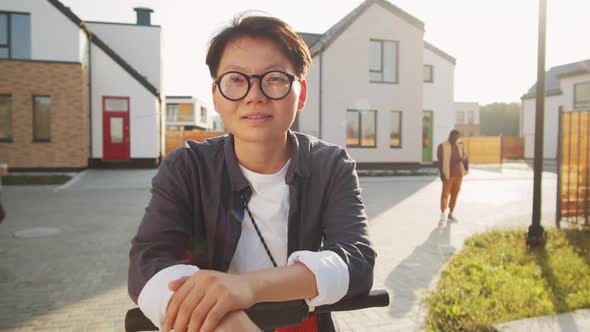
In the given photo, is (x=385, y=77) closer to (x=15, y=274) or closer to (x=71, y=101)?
(x=71, y=101)

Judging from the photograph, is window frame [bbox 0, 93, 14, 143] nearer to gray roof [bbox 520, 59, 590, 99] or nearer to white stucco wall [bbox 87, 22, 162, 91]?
white stucco wall [bbox 87, 22, 162, 91]

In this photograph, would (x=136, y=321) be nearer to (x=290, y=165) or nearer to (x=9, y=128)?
(x=290, y=165)

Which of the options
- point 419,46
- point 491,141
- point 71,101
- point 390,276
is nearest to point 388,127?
point 419,46

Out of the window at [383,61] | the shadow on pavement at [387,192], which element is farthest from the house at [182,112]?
the shadow on pavement at [387,192]

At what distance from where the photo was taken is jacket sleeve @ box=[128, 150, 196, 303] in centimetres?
148

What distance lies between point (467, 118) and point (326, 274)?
221ft

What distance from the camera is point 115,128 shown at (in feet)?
70.3

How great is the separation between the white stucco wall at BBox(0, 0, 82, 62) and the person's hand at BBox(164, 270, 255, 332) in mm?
20874

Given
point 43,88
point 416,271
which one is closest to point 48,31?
point 43,88

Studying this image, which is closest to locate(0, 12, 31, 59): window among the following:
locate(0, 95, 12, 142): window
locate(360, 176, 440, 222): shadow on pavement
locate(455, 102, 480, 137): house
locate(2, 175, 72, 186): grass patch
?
locate(0, 95, 12, 142): window

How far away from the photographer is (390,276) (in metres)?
5.17

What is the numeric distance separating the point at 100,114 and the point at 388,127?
14.7 m

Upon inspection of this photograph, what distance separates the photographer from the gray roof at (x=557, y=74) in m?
31.1

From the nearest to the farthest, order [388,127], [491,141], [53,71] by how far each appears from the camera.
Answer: [53,71]
[388,127]
[491,141]
